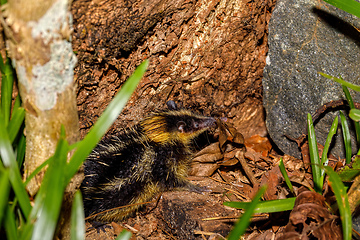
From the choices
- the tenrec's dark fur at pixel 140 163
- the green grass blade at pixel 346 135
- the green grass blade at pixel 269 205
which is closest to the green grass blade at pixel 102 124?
the green grass blade at pixel 269 205

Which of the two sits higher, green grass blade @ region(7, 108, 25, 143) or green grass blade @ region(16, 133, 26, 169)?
green grass blade @ region(7, 108, 25, 143)

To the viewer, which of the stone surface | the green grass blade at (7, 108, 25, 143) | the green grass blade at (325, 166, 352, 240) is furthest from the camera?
the stone surface

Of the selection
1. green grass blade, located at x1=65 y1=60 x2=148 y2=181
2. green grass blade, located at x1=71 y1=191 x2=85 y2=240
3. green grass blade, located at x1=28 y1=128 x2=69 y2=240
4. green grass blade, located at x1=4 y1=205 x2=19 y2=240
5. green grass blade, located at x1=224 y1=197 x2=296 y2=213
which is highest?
green grass blade, located at x1=65 y1=60 x2=148 y2=181

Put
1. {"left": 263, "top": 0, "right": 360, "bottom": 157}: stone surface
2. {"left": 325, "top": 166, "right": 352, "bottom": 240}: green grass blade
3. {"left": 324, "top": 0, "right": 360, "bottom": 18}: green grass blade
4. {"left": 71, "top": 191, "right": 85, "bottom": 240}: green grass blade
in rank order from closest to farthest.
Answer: {"left": 71, "top": 191, "right": 85, "bottom": 240}: green grass blade, {"left": 325, "top": 166, "right": 352, "bottom": 240}: green grass blade, {"left": 324, "top": 0, "right": 360, "bottom": 18}: green grass blade, {"left": 263, "top": 0, "right": 360, "bottom": 157}: stone surface

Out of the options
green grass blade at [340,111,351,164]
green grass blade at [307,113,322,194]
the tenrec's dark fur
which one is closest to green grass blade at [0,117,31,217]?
the tenrec's dark fur

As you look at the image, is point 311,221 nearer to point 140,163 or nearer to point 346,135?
point 346,135

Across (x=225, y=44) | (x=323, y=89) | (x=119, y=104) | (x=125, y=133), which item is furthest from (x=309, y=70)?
(x=119, y=104)

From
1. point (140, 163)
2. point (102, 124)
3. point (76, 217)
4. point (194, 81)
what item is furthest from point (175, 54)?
point (76, 217)

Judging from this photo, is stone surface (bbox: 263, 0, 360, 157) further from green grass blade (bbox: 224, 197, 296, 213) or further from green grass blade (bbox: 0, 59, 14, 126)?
green grass blade (bbox: 0, 59, 14, 126)
